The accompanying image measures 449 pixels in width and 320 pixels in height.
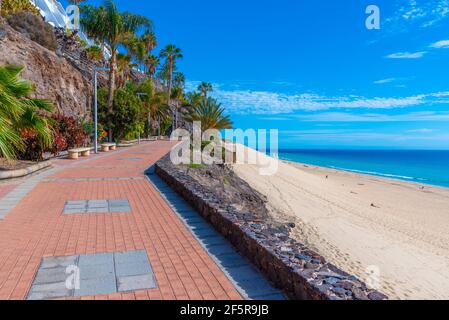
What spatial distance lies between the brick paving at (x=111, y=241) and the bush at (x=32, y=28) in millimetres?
26524

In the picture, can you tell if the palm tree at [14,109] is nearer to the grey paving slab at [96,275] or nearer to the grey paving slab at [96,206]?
the grey paving slab at [96,206]

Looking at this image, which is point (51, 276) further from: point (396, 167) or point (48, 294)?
point (396, 167)

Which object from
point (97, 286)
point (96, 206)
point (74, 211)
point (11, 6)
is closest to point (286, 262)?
point (97, 286)

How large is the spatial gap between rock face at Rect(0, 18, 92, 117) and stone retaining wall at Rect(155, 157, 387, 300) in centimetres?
2201

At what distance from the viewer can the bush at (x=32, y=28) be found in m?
29.3

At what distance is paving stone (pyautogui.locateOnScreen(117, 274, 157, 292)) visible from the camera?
378 cm

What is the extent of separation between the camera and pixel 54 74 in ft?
86.3

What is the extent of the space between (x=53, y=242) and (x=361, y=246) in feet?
28.9

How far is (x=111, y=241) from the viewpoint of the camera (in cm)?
535

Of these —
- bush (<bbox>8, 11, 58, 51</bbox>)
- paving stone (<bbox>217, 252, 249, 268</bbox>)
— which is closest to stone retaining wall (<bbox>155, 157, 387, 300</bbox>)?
paving stone (<bbox>217, 252, 249, 268</bbox>)

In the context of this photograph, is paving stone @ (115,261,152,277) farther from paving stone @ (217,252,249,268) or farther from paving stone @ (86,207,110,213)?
paving stone @ (86,207,110,213)

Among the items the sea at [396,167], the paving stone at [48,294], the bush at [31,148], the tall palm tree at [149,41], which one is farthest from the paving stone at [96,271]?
the tall palm tree at [149,41]
